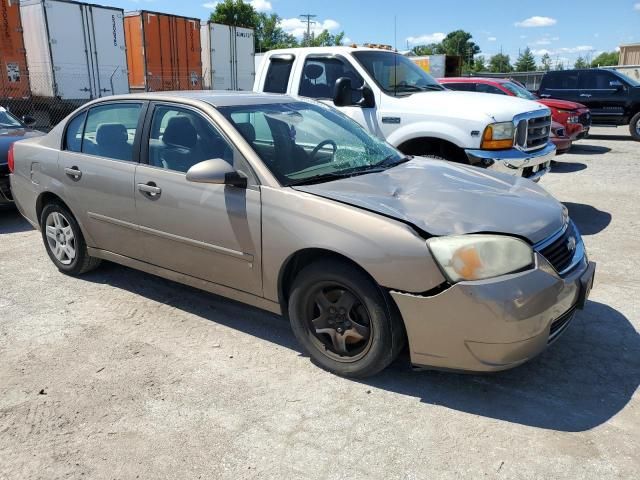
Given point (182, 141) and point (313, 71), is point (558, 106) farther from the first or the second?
point (182, 141)

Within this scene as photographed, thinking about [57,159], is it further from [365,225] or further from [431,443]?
[431,443]

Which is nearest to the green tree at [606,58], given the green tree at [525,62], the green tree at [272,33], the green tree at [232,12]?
the green tree at [525,62]

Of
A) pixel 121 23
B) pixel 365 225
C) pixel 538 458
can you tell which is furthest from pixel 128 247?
pixel 121 23

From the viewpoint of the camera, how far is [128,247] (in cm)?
430

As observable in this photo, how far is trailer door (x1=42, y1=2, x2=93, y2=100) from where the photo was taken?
1611 centimetres

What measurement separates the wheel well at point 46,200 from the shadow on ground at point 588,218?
5385mm

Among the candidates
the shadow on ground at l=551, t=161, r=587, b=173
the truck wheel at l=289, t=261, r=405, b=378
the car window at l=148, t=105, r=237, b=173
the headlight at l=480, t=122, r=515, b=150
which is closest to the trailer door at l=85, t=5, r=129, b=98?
the shadow on ground at l=551, t=161, r=587, b=173

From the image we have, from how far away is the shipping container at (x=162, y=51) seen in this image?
19.5 meters

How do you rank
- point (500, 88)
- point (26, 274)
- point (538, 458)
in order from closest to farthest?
point (538, 458) < point (26, 274) < point (500, 88)

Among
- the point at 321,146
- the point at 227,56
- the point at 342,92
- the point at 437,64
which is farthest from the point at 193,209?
the point at 437,64

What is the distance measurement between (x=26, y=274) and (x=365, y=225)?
3.69 m

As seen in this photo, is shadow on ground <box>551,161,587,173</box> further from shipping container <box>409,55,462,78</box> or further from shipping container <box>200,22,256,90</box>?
shipping container <box>409,55,462,78</box>

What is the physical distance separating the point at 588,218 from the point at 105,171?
18.5 feet

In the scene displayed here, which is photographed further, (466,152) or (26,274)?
(466,152)
